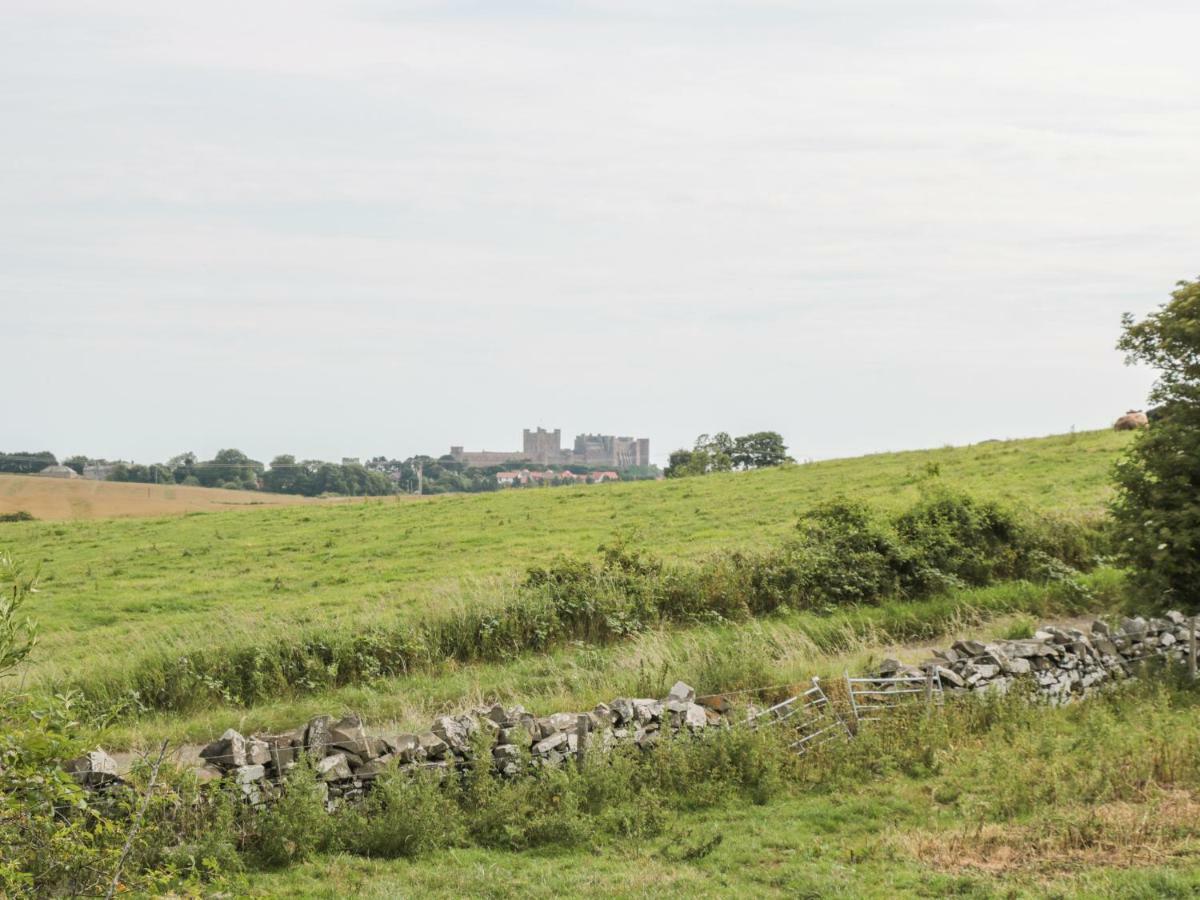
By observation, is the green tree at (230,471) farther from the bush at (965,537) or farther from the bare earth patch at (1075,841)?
the bare earth patch at (1075,841)

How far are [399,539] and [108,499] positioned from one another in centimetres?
1794

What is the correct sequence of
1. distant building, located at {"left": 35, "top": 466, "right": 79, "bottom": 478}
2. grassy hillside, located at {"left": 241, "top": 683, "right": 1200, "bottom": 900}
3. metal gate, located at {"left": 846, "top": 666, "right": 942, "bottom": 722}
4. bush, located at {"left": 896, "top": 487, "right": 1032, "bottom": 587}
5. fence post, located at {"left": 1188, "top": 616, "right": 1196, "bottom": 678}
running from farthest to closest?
distant building, located at {"left": 35, "top": 466, "right": 79, "bottom": 478} < bush, located at {"left": 896, "top": 487, "right": 1032, "bottom": 587} < fence post, located at {"left": 1188, "top": 616, "right": 1196, "bottom": 678} < metal gate, located at {"left": 846, "top": 666, "right": 942, "bottom": 722} < grassy hillside, located at {"left": 241, "top": 683, "right": 1200, "bottom": 900}

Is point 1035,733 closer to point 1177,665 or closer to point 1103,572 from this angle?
point 1177,665

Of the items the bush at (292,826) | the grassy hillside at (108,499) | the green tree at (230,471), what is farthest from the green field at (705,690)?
the green tree at (230,471)

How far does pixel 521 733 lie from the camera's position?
12648mm

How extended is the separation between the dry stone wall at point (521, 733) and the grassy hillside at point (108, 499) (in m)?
33.4

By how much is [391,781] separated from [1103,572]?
1836 cm

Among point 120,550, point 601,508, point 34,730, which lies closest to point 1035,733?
point 34,730

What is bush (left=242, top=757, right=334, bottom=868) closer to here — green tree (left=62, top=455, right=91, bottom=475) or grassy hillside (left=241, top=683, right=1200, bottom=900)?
grassy hillside (left=241, top=683, right=1200, bottom=900)

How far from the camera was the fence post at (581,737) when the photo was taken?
12906 millimetres

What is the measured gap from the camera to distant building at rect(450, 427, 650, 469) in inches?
3575

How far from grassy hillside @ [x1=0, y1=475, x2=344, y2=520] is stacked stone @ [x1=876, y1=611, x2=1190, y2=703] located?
3472 cm

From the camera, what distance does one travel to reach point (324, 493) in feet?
189

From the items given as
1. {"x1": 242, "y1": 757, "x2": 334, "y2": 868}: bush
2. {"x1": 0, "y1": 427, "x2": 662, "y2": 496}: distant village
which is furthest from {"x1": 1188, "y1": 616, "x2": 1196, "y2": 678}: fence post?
{"x1": 0, "y1": 427, "x2": 662, "y2": 496}: distant village
